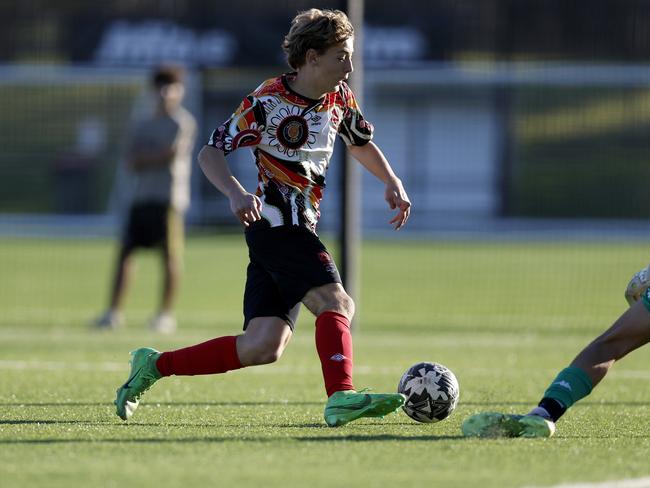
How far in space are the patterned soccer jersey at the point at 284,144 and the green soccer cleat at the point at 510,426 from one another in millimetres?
1331

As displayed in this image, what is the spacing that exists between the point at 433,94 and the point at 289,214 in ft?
69.8

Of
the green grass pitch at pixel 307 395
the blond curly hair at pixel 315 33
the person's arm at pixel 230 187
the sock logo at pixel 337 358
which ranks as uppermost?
the blond curly hair at pixel 315 33

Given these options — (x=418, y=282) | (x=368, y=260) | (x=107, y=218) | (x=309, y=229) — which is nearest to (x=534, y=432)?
(x=309, y=229)

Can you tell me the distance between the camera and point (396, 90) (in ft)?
89.8

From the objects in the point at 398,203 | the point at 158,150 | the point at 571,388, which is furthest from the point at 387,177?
the point at 158,150

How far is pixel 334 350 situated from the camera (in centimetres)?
625

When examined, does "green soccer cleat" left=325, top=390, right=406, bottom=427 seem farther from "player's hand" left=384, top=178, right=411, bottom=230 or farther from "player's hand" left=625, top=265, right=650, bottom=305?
"player's hand" left=625, top=265, right=650, bottom=305

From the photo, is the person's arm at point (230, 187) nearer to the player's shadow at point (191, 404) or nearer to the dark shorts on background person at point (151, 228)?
the player's shadow at point (191, 404)

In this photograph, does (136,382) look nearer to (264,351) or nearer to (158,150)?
(264,351)

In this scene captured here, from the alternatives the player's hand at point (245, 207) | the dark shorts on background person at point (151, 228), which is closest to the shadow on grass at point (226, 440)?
the player's hand at point (245, 207)

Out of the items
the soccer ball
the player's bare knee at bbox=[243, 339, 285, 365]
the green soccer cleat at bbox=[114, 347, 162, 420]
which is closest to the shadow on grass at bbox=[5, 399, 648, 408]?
the green soccer cleat at bbox=[114, 347, 162, 420]

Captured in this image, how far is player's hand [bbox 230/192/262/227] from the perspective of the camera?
5.90 meters

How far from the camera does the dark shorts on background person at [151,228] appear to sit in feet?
41.3

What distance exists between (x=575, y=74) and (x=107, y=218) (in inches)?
542
